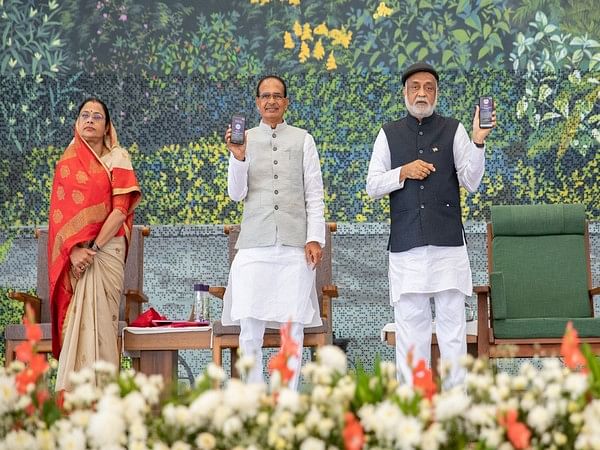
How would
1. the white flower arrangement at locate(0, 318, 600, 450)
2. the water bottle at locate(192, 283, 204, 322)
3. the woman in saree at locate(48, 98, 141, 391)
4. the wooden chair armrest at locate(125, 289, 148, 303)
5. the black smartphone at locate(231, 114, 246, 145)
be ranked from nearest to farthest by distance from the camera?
1. the white flower arrangement at locate(0, 318, 600, 450)
2. the black smartphone at locate(231, 114, 246, 145)
3. the woman in saree at locate(48, 98, 141, 391)
4. the wooden chair armrest at locate(125, 289, 148, 303)
5. the water bottle at locate(192, 283, 204, 322)

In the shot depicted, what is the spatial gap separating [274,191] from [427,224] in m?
0.68

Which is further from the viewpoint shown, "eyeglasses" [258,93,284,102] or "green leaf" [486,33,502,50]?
"green leaf" [486,33,502,50]

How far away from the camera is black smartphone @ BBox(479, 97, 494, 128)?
424 cm

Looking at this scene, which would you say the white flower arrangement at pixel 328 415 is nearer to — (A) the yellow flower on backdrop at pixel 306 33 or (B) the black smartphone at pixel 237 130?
(B) the black smartphone at pixel 237 130

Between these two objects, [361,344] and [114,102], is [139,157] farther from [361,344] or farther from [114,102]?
[361,344]

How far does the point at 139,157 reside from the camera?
606 centimetres

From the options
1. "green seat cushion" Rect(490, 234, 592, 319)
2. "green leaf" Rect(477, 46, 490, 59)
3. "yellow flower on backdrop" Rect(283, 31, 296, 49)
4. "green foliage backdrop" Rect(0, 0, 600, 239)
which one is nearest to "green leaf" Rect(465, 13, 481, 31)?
"green foliage backdrop" Rect(0, 0, 600, 239)

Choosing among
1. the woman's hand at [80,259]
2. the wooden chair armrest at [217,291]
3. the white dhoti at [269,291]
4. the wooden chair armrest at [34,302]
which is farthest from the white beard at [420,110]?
the wooden chair armrest at [34,302]

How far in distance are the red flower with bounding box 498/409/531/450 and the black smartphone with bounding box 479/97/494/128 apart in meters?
2.53

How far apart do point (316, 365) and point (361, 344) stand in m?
4.10

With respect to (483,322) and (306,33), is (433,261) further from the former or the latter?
(306,33)

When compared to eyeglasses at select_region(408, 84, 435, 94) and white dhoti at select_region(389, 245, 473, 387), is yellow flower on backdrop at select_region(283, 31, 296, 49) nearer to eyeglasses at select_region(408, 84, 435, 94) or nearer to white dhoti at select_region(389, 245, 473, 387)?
eyeglasses at select_region(408, 84, 435, 94)

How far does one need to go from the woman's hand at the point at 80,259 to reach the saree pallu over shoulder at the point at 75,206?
0.03 meters

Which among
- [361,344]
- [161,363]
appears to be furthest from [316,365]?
[361,344]
